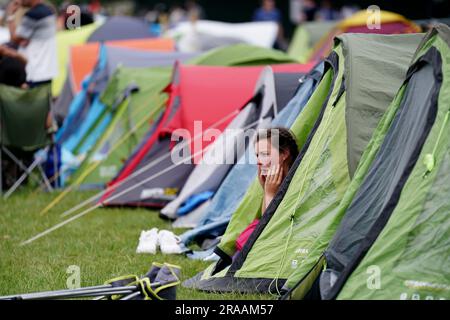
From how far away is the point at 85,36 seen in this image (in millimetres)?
16266

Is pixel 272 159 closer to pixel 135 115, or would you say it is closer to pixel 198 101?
pixel 198 101

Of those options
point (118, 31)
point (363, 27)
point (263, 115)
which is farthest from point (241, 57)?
point (363, 27)

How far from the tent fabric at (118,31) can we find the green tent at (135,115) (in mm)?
5601

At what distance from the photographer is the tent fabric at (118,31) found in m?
16.3

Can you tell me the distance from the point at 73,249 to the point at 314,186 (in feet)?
7.80

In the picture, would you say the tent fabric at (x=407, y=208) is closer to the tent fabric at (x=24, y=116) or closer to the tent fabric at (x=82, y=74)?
the tent fabric at (x=24, y=116)

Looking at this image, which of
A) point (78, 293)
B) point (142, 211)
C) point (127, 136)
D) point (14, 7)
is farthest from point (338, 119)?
point (14, 7)

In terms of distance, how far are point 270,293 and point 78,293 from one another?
49.4 inches

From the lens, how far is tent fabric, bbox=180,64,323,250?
7122 mm

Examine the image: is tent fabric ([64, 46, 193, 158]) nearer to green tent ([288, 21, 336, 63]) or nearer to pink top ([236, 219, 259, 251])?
pink top ([236, 219, 259, 251])

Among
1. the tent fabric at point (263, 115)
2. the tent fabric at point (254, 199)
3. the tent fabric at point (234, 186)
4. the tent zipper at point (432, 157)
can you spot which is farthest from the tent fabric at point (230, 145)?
the tent zipper at point (432, 157)

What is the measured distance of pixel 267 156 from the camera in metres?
6.01

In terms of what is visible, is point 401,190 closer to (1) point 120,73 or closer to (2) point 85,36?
(1) point 120,73
